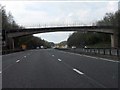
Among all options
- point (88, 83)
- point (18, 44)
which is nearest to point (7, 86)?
point (88, 83)

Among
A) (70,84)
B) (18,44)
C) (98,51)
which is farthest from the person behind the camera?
(18,44)

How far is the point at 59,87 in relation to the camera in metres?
11.2

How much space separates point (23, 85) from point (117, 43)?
10019 centimetres

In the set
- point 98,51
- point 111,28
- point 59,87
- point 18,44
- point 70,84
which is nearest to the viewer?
point 59,87

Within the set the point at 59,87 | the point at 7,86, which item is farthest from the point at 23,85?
the point at 59,87

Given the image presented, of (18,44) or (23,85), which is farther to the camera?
(18,44)

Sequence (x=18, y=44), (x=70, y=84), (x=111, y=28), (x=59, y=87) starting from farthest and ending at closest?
(x=18, y=44) → (x=111, y=28) → (x=70, y=84) → (x=59, y=87)

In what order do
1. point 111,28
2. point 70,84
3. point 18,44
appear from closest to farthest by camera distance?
point 70,84 → point 111,28 → point 18,44

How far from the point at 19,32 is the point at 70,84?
329 feet

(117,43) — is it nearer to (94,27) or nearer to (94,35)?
(94,27)

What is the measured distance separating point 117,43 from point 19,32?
3331cm

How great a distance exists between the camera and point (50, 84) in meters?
12.1

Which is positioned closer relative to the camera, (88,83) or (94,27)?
(88,83)

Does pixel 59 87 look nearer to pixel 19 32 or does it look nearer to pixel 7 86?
pixel 7 86
